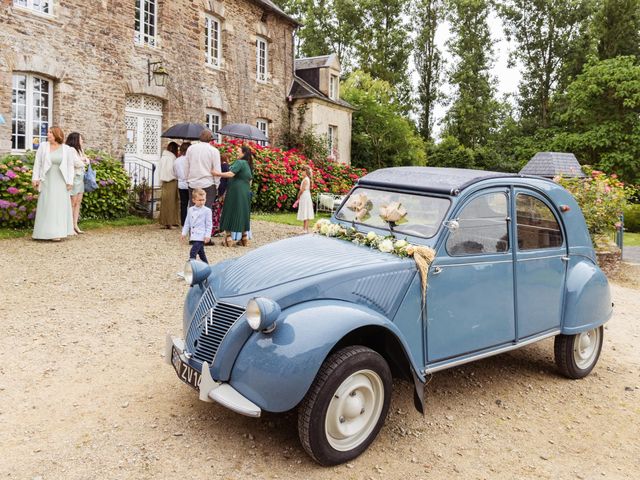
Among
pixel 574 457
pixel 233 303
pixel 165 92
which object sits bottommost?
pixel 574 457

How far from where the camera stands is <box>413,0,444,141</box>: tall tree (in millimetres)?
38094

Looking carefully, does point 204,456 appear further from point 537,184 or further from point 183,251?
point 183,251

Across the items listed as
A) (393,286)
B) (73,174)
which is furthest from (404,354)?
(73,174)

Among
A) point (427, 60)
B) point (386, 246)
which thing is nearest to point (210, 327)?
point (386, 246)

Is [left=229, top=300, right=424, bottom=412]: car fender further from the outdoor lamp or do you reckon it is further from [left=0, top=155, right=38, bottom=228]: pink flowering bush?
the outdoor lamp

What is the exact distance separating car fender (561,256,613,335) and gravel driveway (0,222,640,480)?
56cm

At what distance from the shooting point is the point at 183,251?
30.1ft

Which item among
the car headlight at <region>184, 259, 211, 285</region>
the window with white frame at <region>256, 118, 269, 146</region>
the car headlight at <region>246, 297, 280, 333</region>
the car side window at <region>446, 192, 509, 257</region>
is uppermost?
the window with white frame at <region>256, 118, 269, 146</region>

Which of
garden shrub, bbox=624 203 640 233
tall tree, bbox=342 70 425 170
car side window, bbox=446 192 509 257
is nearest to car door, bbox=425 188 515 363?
car side window, bbox=446 192 509 257

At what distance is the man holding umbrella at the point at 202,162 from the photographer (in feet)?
29.7

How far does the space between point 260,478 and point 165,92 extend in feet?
47.4

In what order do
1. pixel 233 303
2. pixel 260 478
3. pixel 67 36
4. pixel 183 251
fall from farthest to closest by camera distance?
1. pixel 67 36
2. pixel 183 251
3. pixel 233 303
4. pixel 260 478

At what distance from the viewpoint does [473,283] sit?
373 cm

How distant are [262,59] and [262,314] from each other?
19394 mm
